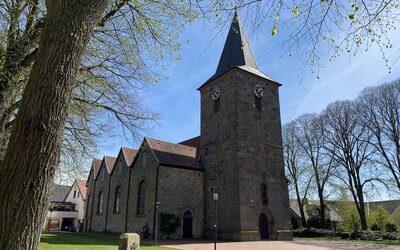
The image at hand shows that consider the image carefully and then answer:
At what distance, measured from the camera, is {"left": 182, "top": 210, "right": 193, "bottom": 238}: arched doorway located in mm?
25584

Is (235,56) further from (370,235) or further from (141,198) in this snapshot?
(370,235)

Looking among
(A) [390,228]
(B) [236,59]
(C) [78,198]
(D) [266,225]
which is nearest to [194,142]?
(B) [236,59]

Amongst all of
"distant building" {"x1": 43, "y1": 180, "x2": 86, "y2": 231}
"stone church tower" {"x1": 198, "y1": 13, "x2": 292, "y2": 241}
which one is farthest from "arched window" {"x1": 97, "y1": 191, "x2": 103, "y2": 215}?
"stone church tower" {"x1": 198, "y1": 13, "x2": 292, "y2": 241}

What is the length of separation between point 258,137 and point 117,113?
18.5 metres

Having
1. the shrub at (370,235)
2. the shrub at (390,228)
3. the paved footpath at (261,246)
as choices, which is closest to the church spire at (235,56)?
the paved footpath at (261,246)

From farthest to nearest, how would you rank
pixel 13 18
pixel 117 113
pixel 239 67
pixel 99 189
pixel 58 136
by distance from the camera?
1. pixel 99 189
2. pixel 239 67
3. pixel 117 113
4. pixel 13 18
5. pixel 58 136

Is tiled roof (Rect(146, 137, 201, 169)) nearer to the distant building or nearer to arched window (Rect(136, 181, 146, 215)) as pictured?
arched window (Rect(136, 181, 146, 215))

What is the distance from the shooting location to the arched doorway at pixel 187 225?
25.6 m

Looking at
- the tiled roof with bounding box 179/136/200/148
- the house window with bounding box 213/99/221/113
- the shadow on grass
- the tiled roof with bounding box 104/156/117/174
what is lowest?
the shadow on grass

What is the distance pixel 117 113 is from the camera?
34.3ft

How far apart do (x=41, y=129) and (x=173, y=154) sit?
2518cm

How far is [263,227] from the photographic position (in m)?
25.0

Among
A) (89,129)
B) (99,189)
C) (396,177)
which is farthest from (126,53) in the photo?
(99,189)

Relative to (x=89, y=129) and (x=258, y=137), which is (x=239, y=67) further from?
(x=89, y=129)
